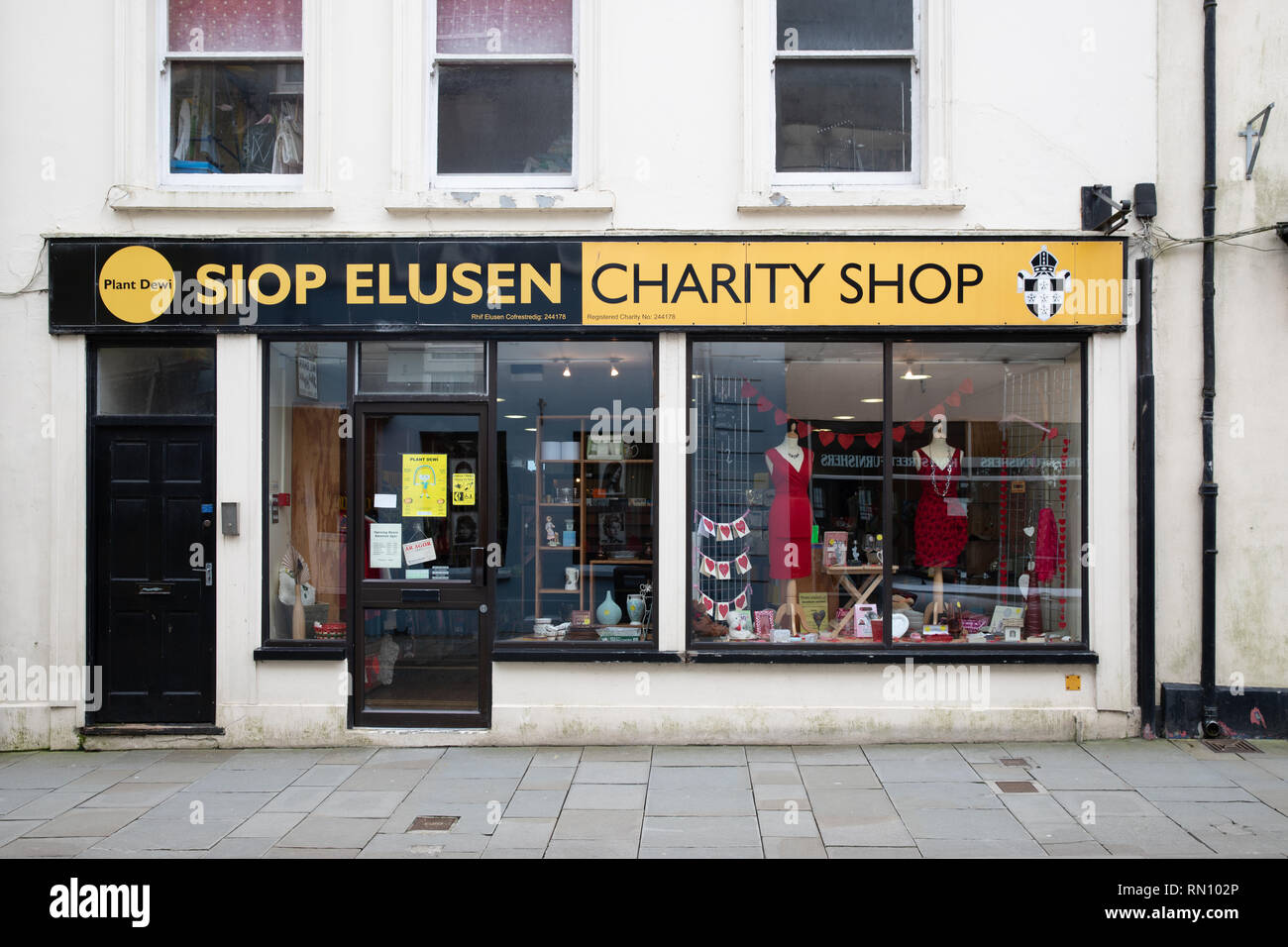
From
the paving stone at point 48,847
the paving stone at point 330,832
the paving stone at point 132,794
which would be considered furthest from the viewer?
the paving stone at point 132,794

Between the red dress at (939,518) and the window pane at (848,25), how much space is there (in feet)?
11.2

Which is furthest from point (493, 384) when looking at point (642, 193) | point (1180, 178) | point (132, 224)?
point (1180, 178)

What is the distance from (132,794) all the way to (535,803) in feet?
8.98

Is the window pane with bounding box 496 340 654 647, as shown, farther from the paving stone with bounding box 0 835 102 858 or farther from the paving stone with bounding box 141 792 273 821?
the paving stone with bounding box 0 835 102 858

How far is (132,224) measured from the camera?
7227 millimetres

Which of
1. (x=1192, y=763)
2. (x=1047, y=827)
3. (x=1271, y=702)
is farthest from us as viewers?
(x=1271, y=702)

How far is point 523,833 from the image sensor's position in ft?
17.6

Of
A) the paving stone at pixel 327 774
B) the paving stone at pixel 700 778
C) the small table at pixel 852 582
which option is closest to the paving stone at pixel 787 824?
the paving stone at pixel 700 778

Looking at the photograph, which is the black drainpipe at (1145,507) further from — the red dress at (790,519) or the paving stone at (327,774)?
the paving stone at (327,774)

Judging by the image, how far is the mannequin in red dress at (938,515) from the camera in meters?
7.49

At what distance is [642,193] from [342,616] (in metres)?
4.10

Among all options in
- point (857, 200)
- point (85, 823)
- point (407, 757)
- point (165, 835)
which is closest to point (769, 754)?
point (407, 757)

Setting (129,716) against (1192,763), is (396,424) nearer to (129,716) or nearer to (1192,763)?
(129,716)

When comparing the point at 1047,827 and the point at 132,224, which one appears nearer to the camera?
the point at 1047,827
